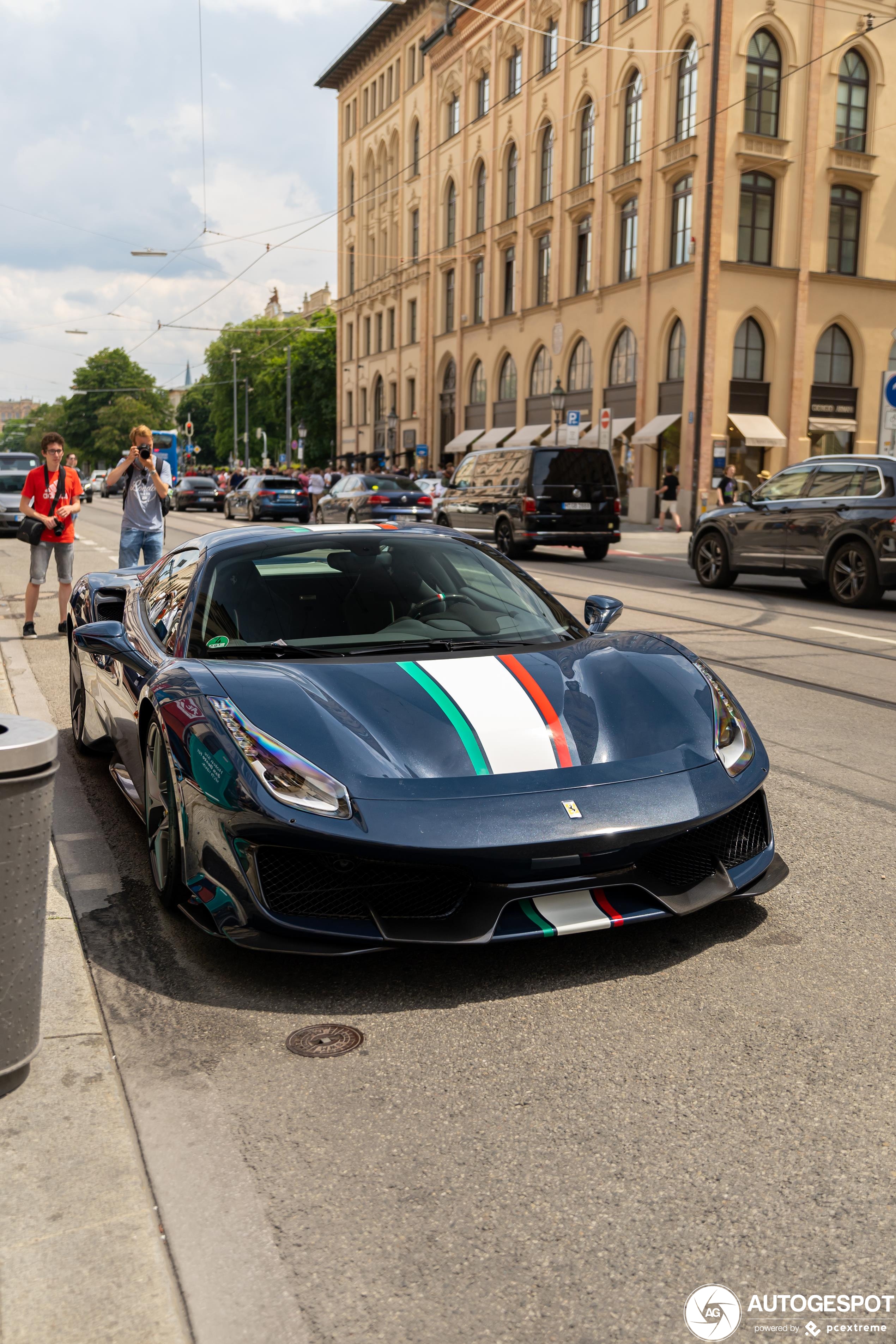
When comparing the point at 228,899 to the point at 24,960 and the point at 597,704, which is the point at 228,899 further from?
the point at 597,704

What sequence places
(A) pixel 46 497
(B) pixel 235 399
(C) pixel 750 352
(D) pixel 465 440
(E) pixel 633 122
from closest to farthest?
(A) pixel 46 497 → (C) pixel 750 352 → (E) pixel 633 122 → (D) pixel 465 440 → (B) pixel 235 399

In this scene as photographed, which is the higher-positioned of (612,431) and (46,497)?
(612,431)

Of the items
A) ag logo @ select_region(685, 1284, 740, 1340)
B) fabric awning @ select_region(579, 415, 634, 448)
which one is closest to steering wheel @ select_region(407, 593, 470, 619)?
ag logo @ select_region(685, 1284, 740, 1340)

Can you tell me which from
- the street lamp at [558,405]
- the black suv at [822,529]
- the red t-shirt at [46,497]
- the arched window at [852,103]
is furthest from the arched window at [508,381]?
the red t-shirt at [46,497]

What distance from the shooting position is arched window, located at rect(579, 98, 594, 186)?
1684 inches

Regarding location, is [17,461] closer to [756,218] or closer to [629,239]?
[629,239]

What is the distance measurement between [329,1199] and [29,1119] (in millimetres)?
743

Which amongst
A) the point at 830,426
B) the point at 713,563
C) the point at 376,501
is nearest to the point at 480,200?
the point at 830,426

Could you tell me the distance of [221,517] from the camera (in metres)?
43.0

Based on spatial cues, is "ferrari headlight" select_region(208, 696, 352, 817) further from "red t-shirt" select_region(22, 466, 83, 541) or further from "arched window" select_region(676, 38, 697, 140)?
"arched window" select_region(676, 38, 697, 140)

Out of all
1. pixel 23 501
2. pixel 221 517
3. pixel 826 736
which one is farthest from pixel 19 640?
pixel 221 517

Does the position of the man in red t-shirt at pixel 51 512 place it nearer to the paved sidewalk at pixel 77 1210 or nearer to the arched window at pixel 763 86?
the paved sidewalk at pixel 77 1210

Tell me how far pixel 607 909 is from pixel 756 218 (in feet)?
121

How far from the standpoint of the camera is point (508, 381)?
50188 mm
